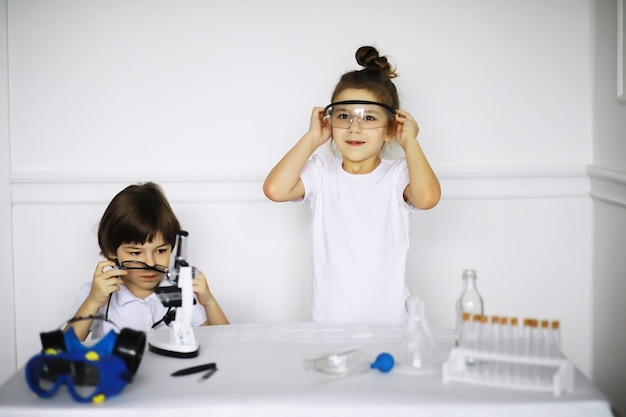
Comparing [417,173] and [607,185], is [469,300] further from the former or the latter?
[607,185]

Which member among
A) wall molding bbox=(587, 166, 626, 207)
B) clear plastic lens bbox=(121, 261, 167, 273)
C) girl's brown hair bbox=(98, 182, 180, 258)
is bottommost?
clear plastic lens bbox=(121, 261, 167, 273)

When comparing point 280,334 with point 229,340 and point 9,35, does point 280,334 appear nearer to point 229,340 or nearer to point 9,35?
point 229,340

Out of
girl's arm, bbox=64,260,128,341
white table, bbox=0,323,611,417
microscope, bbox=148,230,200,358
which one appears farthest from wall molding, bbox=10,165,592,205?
white table, bbox=0,323,611,417

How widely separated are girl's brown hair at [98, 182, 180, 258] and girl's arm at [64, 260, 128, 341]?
15cm

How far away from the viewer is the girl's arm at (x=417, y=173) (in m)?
2.50

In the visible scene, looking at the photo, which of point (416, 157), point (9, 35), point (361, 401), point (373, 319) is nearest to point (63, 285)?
point (9, 35)

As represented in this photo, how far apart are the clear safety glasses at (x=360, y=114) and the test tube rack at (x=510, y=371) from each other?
1056 mm

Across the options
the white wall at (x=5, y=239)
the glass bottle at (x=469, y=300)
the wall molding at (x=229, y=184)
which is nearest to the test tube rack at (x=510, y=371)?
the glass bottle at (x=469, y=300)

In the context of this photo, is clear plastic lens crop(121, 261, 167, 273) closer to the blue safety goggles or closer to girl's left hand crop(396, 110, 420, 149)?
the blue safety goggles

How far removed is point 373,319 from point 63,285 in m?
1.43

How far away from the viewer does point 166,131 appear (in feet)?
10.6

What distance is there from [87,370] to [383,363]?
0.65 metres

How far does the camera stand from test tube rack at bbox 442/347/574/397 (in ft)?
5.33

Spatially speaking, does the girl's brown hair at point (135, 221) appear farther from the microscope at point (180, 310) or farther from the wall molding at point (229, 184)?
the microscope at point (180, 310)
